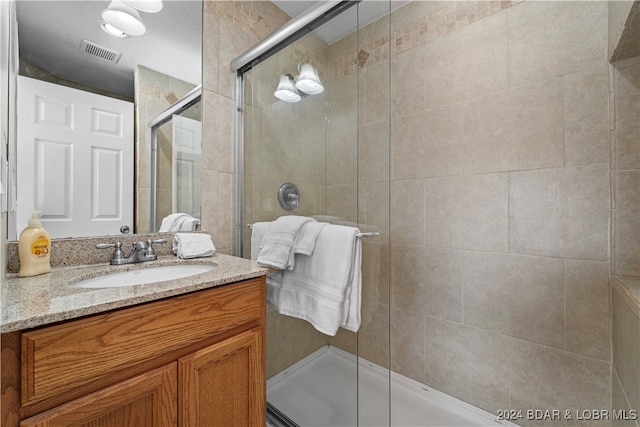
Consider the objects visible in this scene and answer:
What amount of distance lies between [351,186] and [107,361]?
89cm

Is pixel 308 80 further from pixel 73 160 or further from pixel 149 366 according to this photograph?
pixel 149 366

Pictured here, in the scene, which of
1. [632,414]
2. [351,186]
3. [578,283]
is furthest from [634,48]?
[632,414]

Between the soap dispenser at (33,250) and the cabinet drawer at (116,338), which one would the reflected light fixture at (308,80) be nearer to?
the cabinet drawer at (116,338)

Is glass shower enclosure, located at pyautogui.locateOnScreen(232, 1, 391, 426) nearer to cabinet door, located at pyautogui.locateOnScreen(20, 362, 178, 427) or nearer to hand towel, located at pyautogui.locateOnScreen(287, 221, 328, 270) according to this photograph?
hand towel, located at pyautogui.locateOnScreen(287, 221, 328, 270)

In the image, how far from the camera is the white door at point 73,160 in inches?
38.0

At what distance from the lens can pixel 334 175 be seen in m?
1.12

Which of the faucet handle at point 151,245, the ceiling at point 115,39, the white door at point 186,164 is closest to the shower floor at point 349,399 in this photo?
the faucet handle at point 151,245

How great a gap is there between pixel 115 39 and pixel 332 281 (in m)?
1.33

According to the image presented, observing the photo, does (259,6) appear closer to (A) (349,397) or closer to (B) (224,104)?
(B) (224,104)

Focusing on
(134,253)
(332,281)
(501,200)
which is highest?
(501,200)

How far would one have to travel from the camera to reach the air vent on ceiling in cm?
109

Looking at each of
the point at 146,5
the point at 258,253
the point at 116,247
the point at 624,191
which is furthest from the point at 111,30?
the point at 624,191

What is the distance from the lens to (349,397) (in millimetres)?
1156

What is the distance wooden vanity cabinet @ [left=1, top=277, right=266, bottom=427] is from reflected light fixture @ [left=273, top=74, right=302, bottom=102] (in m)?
0.81
